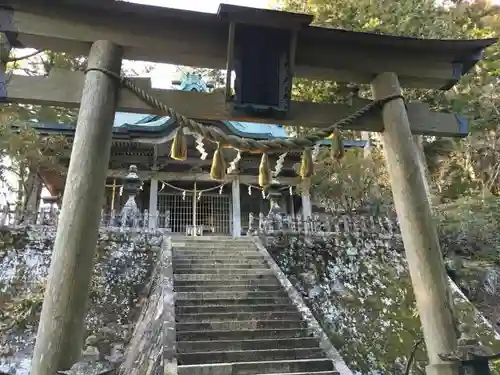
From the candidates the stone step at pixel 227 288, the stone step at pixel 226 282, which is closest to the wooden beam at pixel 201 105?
the stone step at pixel 227 288

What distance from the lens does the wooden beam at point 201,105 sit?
385 cm

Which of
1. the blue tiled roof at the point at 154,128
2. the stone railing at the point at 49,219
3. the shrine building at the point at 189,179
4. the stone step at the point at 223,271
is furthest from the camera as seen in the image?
the shrine building at the point at 189,179

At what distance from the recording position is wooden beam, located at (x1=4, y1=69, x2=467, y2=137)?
3.85 m

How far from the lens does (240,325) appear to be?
6.88 metres

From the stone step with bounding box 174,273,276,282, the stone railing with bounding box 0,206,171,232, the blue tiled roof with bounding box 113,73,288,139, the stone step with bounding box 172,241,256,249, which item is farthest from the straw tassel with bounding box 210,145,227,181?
the blue tiled roof with bounding box 113,73,288,139

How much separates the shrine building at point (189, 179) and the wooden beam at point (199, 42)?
9.87 metres

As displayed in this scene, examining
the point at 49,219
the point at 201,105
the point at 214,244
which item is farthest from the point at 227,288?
the point at 49,219

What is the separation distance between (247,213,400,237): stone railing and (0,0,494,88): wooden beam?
260 inches

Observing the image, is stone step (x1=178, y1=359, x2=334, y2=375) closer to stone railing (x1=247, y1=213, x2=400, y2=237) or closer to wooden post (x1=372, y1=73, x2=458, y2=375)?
wooden post (x1=372, y1=73, x2=458, y2=375)

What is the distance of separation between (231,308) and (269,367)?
1874 mm

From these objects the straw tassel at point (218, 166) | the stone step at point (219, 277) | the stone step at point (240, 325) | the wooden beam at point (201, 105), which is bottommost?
the stone step at point (240, 325)

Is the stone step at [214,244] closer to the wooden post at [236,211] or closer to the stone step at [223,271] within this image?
the stone step at [223,271]

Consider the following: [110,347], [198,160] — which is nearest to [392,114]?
[110,347]

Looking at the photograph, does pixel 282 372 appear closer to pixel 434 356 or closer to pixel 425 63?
pixel 434 356
